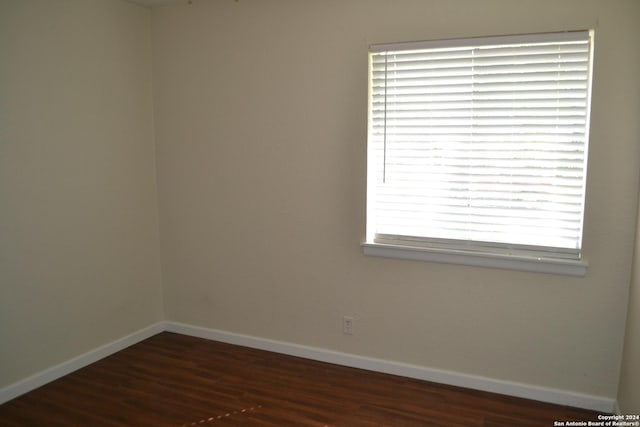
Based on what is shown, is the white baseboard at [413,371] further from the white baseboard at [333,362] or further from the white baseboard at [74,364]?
the white baseboard at [74,364]

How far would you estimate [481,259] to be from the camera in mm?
2939

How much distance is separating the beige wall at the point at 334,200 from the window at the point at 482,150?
0.09m

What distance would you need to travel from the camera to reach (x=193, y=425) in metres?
2.69

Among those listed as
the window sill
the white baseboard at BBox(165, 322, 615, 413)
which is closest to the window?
the window sill

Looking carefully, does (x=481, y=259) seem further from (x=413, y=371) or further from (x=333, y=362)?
(x=333, y=362)

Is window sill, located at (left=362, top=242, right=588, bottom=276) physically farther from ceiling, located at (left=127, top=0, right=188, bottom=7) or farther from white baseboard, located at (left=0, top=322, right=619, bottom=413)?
ceiling, located at (left=127, top=0, right=188, bottom=7)

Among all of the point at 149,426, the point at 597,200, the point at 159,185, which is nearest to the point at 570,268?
the point at 597,200

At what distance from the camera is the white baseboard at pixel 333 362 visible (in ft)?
9.33

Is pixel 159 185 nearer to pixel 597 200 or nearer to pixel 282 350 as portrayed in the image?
pixel 282 350

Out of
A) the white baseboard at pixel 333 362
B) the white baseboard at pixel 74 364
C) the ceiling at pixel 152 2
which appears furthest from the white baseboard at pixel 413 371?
the ceiling at pixel 152 2

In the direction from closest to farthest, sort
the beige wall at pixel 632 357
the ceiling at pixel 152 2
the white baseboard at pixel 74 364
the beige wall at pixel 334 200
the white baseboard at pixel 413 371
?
the beige wall at pixel 632 357 < the beige wall at pixel 334 200 < the white baseboard at pixel 413 371 < the white baseboard at pixel 74 364 < the ceiling at pixel 152 2

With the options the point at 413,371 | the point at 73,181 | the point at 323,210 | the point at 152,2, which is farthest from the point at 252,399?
the point at 152,2

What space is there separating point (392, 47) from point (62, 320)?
111 inches

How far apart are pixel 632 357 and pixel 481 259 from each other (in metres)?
0.90
